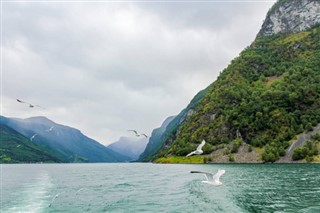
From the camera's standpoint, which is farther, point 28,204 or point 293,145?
point 293,145

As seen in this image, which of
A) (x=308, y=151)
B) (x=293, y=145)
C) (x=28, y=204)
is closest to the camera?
(x=28, y=204)

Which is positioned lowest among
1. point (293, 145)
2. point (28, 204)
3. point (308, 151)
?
point (28, 204)

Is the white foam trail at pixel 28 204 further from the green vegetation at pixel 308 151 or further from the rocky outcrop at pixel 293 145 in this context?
the rocky outcrop at pixel 293 145

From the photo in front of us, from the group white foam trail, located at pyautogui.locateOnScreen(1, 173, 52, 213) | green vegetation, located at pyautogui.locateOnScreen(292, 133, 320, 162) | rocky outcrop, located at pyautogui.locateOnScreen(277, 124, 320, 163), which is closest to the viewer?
white foam trail, located at pyautogui.locateOnScreen(1, 173, 52, 213)

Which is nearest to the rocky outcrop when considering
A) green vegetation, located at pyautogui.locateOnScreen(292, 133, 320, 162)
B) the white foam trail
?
green vegetation, located at pyautogui.locateOnScreen(292, 133, 320, 162)

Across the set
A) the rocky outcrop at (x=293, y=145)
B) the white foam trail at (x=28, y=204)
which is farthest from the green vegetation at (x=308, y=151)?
the white foam trail at (x=28, y=204)

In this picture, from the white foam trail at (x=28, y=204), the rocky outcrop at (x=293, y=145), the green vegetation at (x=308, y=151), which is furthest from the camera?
the rocky outcrop at (x=293, y=145)

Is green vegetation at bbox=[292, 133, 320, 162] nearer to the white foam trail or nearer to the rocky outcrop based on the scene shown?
the rocky outcrop

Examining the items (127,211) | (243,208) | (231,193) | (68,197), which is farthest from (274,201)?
(68,197)

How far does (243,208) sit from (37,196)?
132 ft

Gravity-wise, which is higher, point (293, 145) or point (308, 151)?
point (293, 145)

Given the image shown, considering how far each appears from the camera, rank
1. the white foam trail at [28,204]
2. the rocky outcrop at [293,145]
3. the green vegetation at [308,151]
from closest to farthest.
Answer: the white foam trail at [28,204], the green vegetation at [308,151], the rocky outcrop at [293,145]

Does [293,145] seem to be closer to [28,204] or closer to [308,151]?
[308,151]

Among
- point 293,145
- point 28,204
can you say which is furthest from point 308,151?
point 28,204
